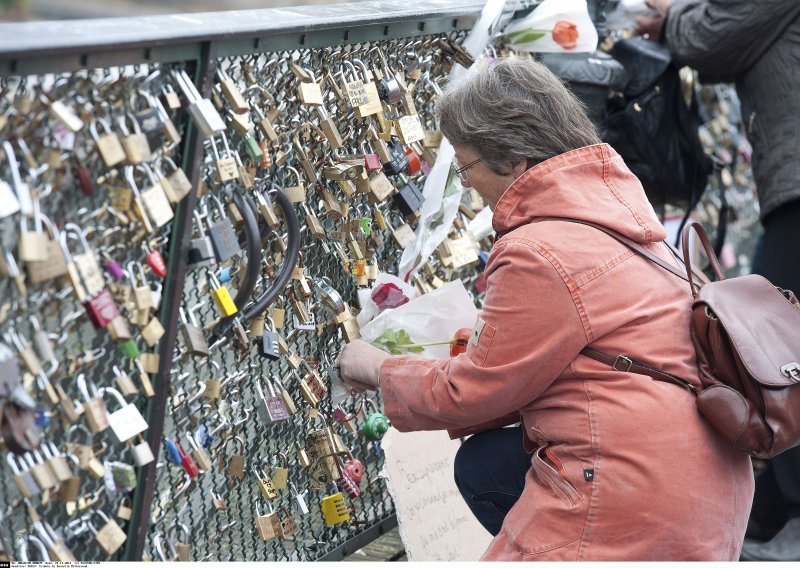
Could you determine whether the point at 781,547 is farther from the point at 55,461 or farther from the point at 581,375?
the point at 55,461

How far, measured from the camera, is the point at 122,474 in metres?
1.95

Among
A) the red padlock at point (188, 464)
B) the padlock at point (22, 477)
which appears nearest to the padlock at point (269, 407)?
the red padlock at point (188, 464)

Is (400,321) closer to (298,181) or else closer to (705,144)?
(298,181)

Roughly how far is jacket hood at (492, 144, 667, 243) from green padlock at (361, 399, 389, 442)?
80 centimetres

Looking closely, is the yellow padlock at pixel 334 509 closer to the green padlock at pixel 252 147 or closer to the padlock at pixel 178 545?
the padlock at pixel 178 545

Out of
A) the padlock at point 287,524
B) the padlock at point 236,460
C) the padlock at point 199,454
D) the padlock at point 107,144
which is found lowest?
the padlock at point 287,524

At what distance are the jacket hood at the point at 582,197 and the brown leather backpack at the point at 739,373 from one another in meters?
0.03

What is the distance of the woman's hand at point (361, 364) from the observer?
2.37 m

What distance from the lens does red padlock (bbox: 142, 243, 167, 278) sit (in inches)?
75.8

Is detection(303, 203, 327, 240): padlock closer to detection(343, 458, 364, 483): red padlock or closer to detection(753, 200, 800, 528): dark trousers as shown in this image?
detection(343, 458, 364, 483): red padlock

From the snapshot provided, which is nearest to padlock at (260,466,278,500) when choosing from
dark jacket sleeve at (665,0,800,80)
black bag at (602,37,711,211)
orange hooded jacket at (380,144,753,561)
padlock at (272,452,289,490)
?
padlock at (272,452,289,490)

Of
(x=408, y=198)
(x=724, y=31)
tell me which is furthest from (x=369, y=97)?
(x=724, y=31)

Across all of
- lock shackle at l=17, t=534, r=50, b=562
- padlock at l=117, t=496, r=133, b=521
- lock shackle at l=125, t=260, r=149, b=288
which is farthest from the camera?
padlock at l=117, t=496, r=133, b=521

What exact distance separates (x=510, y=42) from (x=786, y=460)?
1584 mm
